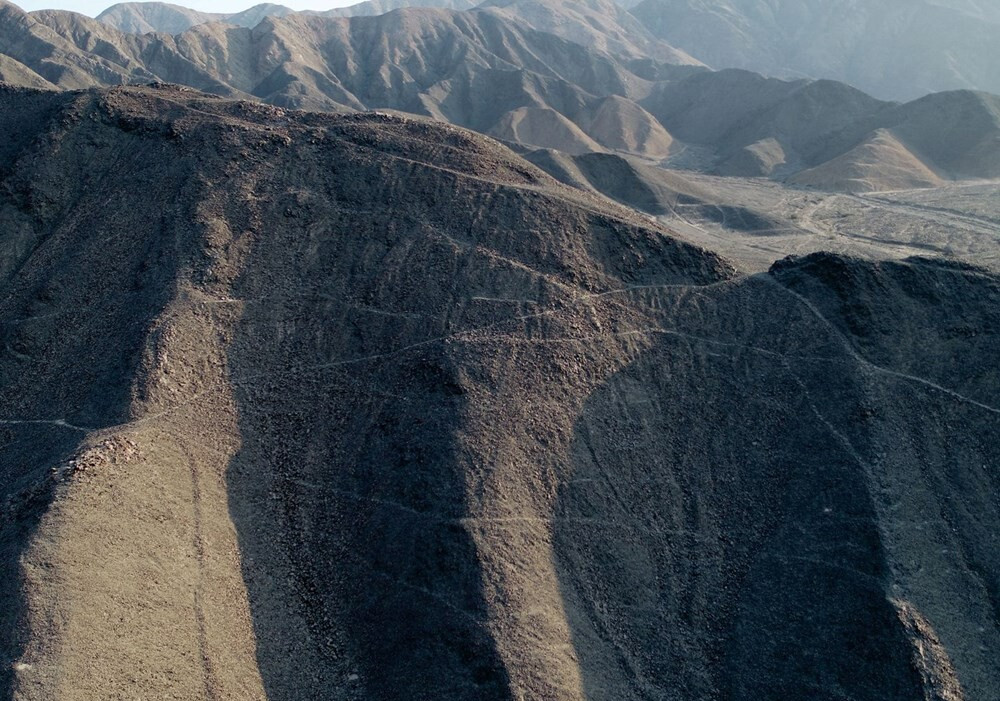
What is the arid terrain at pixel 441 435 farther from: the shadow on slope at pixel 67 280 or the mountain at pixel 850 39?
the mountain at pixel 850 39

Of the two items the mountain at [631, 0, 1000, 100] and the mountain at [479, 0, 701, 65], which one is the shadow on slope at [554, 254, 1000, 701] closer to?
the mountain at [479, 0, 701, 65]

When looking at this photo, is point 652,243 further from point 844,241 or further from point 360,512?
point 844,241

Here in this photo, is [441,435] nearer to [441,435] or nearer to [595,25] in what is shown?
[441,435]

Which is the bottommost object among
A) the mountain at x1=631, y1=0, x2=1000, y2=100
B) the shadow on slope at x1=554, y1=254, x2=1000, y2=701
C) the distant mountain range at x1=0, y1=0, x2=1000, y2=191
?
the shadow on slope at x1=554, y1=254, x2=1000, y2=701

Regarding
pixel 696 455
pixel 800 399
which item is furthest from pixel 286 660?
pixel 800 399

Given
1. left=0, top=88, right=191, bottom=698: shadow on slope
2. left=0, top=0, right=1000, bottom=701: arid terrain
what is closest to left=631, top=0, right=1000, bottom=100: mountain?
left=0, top=0, right=1000, bottom=701: arid terrain

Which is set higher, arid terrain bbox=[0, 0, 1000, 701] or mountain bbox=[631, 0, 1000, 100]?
mountain bbox=[631, 0, 1000, 100]

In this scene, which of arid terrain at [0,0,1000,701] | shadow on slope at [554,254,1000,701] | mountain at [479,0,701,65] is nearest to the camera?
arid terrain at [0,0,1000,701]
